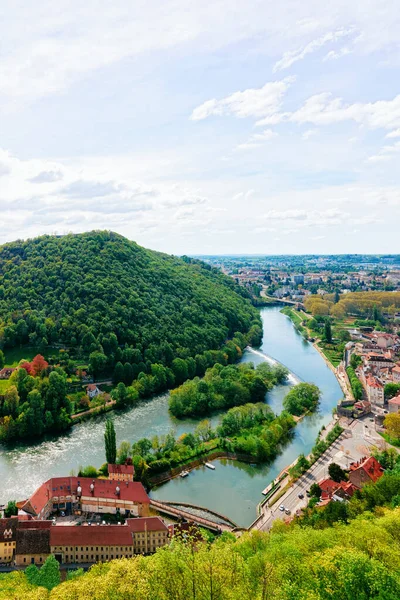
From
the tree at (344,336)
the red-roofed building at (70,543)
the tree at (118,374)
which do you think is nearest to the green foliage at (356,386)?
the tree at (344,336)

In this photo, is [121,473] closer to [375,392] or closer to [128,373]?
[128,373]

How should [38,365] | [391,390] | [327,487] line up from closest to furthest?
[327,487] < [391,390] < [38,365]

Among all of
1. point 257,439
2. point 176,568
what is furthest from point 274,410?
point 176,568

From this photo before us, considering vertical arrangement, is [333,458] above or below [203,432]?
below

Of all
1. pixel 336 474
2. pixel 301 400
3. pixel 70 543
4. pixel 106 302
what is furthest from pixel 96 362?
pixel 336 474

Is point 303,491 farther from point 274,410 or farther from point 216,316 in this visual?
point 216,316

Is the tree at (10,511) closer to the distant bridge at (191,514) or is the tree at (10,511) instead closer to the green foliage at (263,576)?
the distant bridge at (191,514)

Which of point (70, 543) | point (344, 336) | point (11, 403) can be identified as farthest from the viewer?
point (344, 336)

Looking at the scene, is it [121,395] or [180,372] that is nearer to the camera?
[121,395]

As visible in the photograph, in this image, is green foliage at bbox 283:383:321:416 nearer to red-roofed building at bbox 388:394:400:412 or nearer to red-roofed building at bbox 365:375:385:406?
red-roofed building at bbox 365:375:385:406
